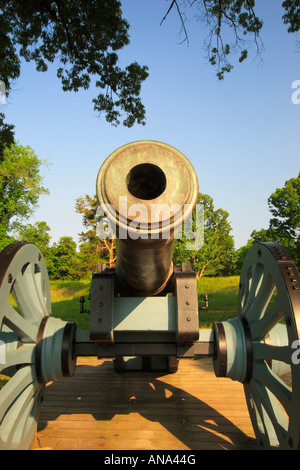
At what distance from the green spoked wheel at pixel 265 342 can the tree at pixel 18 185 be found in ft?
84.3

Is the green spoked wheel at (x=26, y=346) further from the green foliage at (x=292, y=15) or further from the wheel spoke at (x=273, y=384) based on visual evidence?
the green foliage at (x=292, y=15)

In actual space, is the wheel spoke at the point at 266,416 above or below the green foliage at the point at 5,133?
below

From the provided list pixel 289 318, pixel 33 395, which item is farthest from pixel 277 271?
pixel 33 395

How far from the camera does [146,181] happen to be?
1.81 metres

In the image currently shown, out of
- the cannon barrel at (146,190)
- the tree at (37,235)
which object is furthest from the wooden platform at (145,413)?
the tree at (37,235)

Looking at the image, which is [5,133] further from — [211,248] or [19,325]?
[211,248]

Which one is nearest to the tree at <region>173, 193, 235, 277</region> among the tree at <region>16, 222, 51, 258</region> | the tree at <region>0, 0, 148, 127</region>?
the tree at <region>16, 222, 51, 258</region>

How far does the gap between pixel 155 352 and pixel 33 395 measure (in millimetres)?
1026

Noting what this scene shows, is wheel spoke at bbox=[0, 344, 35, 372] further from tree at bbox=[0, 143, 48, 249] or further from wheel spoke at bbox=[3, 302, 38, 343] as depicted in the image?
tree at bbox=[0, 143, 48, 249]

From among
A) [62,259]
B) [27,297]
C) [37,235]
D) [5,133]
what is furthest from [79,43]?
[62,259]

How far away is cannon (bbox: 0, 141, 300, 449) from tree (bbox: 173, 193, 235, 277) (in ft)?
93.9

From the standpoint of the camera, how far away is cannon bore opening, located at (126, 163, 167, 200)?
1.75 meters

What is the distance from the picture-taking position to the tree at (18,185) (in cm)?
2645

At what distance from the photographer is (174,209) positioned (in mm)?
1631
